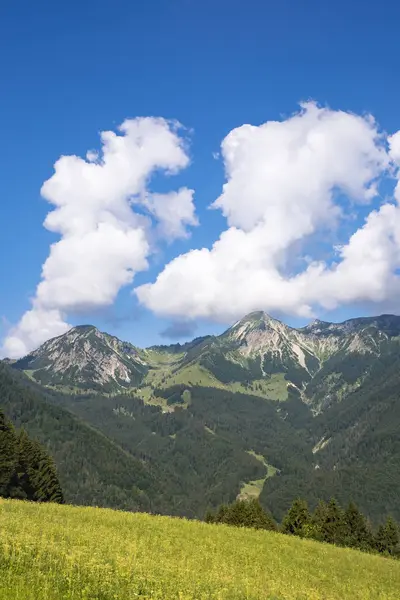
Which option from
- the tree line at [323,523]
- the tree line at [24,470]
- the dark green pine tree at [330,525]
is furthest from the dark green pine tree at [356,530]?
the tree line at [24,470]

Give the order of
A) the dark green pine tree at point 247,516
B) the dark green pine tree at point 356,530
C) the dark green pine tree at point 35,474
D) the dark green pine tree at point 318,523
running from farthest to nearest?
the dark green pine tree at point 356,530, the dark green pine tree at point 247,516, the dark green pine tree at point 318,523, the dark green pine tree at point 35,474

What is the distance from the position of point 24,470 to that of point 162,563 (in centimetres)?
6769

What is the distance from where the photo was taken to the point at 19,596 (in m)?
11.8

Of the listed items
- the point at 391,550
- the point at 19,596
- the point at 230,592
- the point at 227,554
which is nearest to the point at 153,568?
the point at 230,592

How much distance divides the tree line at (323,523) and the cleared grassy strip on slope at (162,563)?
1830 inches

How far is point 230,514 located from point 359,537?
2668cm

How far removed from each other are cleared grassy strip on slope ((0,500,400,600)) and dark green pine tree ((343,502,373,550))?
179 ft

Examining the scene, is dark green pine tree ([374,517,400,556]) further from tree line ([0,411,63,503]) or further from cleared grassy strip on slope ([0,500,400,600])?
tree line ([0,411,63,503])

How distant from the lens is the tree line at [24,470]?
7286cm

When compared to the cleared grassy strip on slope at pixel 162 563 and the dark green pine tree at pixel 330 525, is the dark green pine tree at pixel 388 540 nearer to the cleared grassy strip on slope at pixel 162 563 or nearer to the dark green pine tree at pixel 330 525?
the dark green pine tree at pixel 330 525

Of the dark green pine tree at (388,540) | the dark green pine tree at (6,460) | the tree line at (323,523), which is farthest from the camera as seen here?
the dark green pine tree at (388,540)

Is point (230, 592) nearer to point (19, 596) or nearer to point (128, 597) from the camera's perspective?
point (128, 597)

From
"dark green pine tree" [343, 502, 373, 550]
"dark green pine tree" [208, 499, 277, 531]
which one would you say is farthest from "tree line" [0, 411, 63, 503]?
"dark green pine tree" [343, 502, 373, 550]

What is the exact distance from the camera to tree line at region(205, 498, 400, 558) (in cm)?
8495
